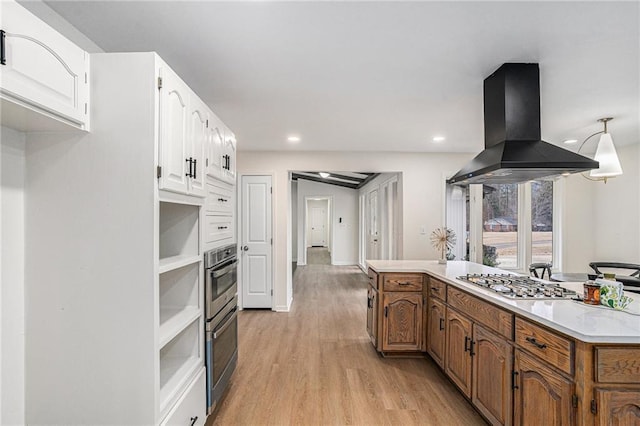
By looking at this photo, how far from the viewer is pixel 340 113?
324 cm

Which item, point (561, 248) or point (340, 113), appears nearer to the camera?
point (340, 113)

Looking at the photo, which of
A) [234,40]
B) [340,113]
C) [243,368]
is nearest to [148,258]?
[234,40]

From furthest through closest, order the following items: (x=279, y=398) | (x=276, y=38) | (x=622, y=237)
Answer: (x=622, y=237) → (x=279, y=398) → (x=276, y=38)

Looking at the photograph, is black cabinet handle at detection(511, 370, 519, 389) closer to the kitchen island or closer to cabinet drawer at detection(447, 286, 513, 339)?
the kitchen island

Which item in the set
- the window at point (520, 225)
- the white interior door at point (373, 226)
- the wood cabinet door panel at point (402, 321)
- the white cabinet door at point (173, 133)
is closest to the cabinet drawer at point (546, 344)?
the wood cabinet door panel at point (402, 321)

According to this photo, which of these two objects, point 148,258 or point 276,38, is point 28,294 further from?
point 276,38

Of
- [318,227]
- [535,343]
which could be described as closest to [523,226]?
[535,343]

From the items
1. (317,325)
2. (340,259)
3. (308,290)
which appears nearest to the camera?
(317,325)

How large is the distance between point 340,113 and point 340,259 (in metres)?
7.16

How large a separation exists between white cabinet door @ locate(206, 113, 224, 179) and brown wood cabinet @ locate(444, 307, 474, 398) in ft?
6.81

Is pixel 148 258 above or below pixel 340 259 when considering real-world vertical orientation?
above

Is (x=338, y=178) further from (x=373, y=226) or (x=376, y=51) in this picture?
(x=376, y=51)

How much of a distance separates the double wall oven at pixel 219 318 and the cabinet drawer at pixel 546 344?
184 centimetres

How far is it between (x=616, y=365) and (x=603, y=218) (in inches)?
Answer: 195
